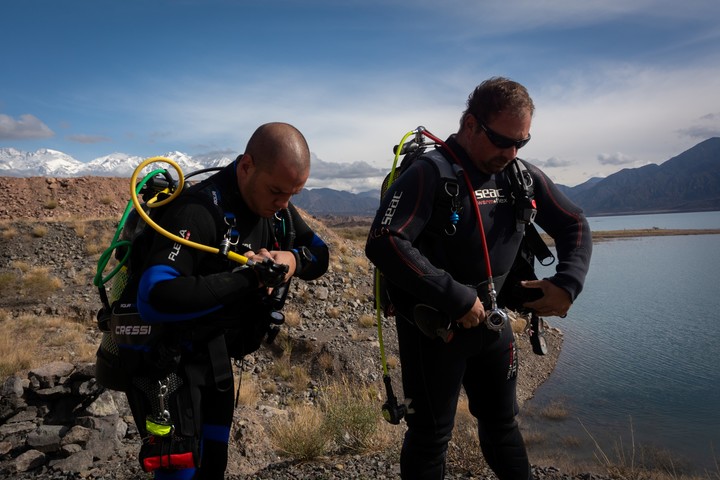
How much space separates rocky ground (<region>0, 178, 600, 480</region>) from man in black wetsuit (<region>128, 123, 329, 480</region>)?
1717 millimetres

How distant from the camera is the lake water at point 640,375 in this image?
9.29 m

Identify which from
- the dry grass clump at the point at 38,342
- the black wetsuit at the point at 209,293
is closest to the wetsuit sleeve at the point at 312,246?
the black wetsuit at the point at 209,293

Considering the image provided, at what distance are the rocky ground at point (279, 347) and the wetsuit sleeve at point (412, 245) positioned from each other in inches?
78.1

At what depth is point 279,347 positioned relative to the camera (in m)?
10.6

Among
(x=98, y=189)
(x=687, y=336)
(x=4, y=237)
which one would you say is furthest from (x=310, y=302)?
(x=98, y=189)

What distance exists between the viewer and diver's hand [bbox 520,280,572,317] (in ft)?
7.89

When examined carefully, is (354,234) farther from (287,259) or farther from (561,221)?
(287,259)

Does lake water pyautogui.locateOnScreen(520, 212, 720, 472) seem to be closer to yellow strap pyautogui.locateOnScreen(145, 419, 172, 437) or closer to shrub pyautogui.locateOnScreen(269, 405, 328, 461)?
shrub pyautogui.locateOnScreen(269, 405, 328, 461)

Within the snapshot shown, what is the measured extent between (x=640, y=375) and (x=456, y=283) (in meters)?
13.8

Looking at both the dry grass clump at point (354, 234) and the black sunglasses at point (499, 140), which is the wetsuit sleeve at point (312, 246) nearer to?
the black sunglasses at point (499, 140)

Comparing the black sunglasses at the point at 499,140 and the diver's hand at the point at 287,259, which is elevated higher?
the black sunglasses at the point at 499,140

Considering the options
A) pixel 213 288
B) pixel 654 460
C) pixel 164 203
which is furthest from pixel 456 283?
pixel 654 460

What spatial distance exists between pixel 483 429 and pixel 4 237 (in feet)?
55.7

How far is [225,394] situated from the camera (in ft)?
7.61
